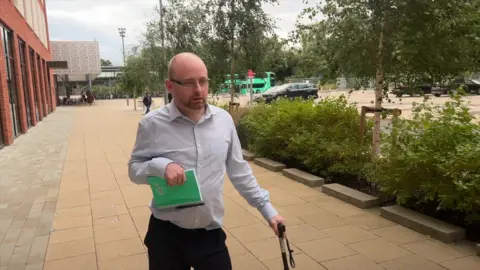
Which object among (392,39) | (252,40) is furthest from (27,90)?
(392,39)

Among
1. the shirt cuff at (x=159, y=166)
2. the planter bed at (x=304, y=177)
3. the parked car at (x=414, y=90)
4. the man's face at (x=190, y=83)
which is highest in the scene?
the man's face at (x=190, y=83)

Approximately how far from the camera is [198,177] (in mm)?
1969

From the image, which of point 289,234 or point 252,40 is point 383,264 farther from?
point 252,40

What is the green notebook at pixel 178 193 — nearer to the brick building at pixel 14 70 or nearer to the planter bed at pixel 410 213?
the planter bed at pixel 410 213

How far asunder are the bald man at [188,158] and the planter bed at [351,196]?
3241 mm

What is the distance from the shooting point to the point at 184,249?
80.4 inches

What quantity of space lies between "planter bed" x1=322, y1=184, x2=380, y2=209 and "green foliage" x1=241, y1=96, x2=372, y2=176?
A: 40cm

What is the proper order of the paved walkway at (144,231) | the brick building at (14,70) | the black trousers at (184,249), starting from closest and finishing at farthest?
the black trousers at (184,249)
the paved walkway at (144,231)
the brick building at (14,70)

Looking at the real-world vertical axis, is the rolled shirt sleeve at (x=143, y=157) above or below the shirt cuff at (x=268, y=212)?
above

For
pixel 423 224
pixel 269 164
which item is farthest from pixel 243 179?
pixel 269 164

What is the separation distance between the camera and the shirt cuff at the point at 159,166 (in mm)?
1820

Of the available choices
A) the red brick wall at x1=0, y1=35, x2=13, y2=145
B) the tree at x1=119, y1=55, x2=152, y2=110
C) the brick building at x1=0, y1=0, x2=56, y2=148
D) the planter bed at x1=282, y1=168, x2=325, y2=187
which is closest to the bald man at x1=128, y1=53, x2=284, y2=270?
the planter bed at x1=282, y1=168, x2=325, y2=187

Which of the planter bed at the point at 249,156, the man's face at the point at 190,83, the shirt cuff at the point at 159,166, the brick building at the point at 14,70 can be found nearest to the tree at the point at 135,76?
the brick building at the point at 14,70

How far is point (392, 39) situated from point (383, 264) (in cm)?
289
